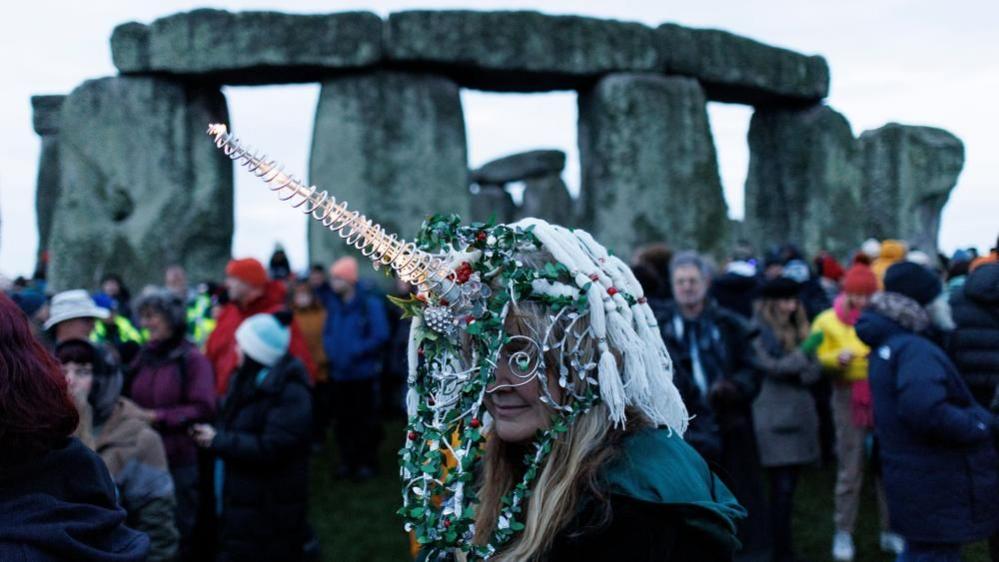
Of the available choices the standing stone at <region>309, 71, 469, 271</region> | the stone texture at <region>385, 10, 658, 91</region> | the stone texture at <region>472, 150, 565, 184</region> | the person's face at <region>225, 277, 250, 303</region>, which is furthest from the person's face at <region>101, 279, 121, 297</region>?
the stone texture at <region>472, 150, 565, 184</region>

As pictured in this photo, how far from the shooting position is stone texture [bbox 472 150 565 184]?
65.3 ft

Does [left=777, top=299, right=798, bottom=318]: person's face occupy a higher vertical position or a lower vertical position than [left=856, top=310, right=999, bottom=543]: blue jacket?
higher

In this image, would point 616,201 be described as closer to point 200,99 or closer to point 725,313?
point 200,99

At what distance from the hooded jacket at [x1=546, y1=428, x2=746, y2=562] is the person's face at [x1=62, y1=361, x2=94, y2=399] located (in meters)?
2.56

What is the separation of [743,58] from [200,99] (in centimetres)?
611

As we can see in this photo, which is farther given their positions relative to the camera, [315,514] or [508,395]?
[315,514]

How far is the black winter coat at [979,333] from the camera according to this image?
4164 mm

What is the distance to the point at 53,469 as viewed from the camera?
1656mm

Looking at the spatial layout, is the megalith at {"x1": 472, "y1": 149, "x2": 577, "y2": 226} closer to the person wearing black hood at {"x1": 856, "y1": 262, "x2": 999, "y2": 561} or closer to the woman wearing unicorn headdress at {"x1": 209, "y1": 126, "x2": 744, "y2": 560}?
the person wearing black hood at {"x1": 856, "y1": 262, "x2": 999, "y2": 561}

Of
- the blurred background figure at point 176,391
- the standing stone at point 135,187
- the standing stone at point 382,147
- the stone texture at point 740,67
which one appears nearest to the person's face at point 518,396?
the blurred background figure at point 176,391

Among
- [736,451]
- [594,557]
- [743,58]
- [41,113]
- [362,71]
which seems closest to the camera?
[594,557]

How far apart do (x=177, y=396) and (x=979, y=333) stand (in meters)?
3.70

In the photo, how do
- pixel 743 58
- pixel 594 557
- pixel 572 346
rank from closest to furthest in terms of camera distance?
pixel 594 557, pixel 572 346, pixel 743 58

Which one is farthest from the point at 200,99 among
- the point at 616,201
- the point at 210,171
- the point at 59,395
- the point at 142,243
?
the point at 59,395
